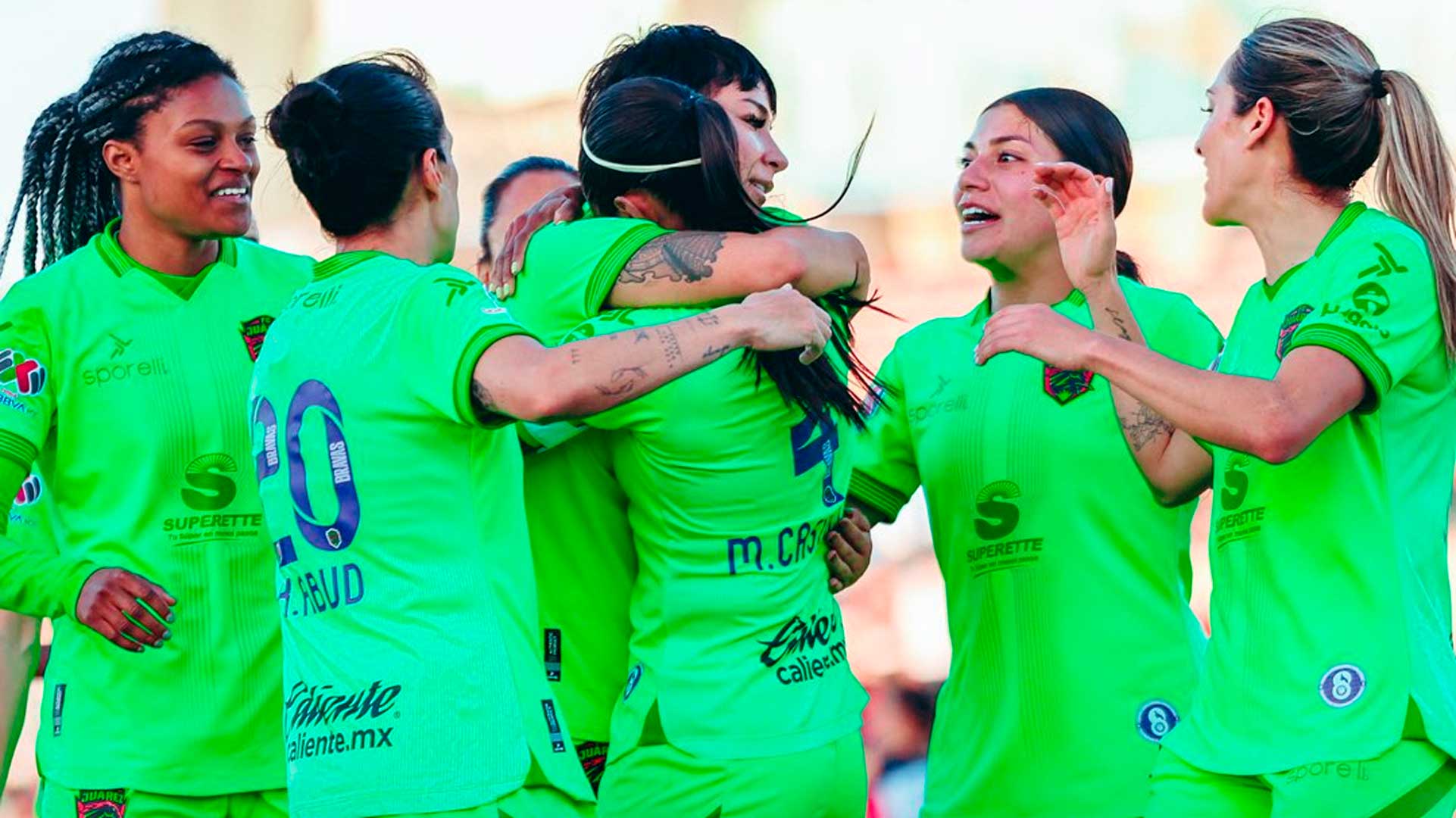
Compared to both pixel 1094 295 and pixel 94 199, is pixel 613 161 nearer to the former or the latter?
pixel 1094 295

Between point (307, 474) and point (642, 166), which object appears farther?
point (642, 166)

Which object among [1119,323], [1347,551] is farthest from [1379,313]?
[1119,323]

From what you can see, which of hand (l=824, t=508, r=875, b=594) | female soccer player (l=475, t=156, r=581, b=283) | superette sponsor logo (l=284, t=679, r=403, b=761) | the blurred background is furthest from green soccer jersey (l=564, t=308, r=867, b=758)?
the blurred background

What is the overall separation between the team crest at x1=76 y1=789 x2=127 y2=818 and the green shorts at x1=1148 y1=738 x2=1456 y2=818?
2054 mm

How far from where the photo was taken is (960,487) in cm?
462

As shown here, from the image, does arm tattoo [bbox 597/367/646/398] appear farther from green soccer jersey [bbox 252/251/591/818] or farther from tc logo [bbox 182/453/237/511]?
tc logo [bbox 182/453/237/511]

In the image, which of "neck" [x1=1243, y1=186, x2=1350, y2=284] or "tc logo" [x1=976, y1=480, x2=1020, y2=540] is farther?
"tc logo" [x1=976, y1=480, x2=1020, y2=540]

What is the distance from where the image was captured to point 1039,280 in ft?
15.6

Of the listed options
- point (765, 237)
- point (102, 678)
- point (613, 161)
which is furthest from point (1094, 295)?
point (102, 678)

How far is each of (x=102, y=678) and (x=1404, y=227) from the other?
261 cm

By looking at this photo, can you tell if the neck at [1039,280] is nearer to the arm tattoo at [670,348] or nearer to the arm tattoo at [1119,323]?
the arm tattoo at [1119,323]

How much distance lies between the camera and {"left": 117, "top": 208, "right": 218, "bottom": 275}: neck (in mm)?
4441

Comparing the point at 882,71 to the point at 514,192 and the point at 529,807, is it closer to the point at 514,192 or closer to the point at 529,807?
the point at 514,192

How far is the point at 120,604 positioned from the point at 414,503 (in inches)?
37.8
